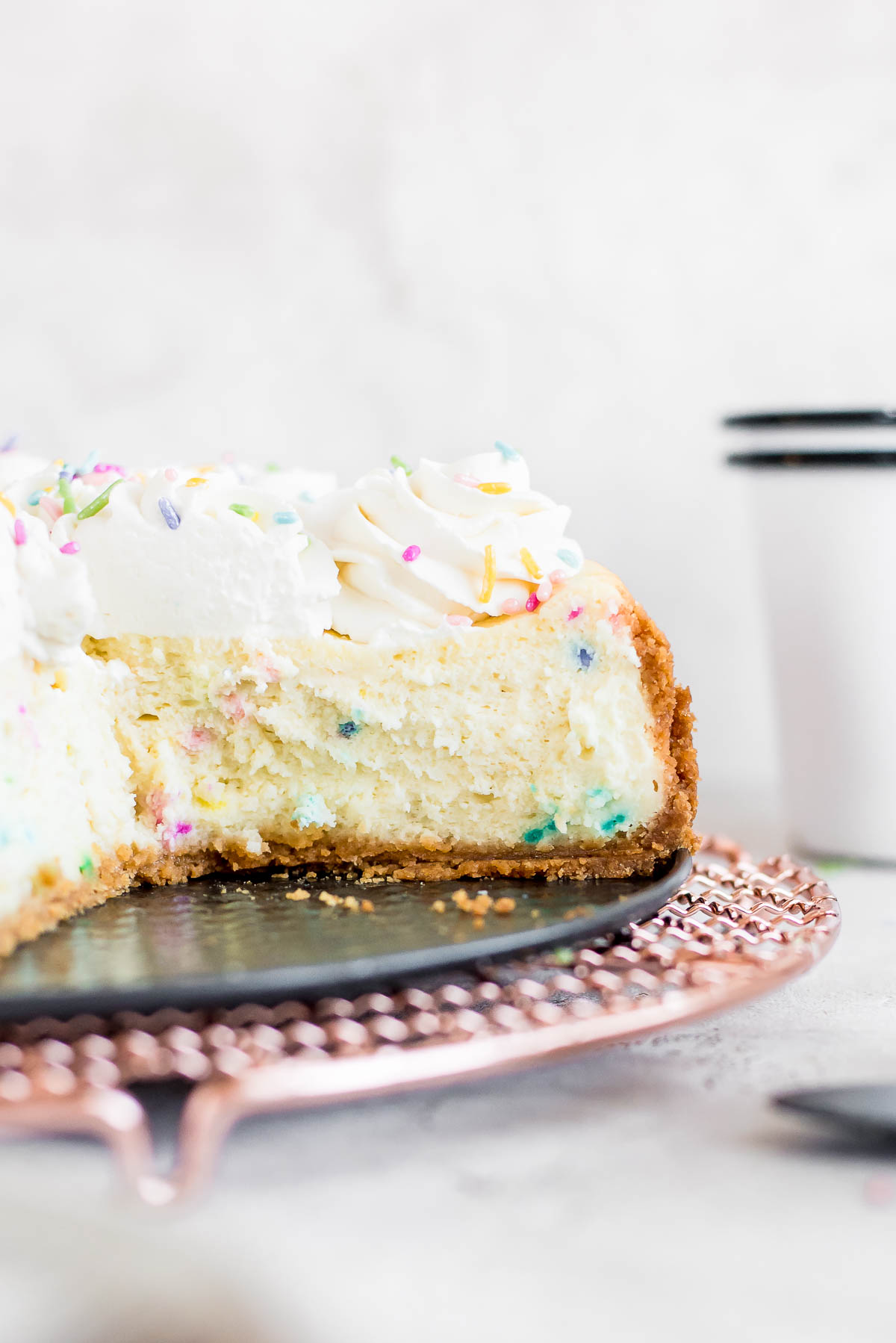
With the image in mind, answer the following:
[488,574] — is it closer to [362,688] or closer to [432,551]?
[432,551]

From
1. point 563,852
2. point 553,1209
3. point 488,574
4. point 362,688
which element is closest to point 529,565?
point 488,574

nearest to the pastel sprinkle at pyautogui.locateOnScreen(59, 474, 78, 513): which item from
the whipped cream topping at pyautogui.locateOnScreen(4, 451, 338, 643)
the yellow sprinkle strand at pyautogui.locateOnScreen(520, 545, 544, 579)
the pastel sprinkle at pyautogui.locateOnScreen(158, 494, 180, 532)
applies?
the whipped cream topping at pyautogui.locateOnScreen(4, 451, 338, 643)

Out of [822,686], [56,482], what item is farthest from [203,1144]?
[822,686]

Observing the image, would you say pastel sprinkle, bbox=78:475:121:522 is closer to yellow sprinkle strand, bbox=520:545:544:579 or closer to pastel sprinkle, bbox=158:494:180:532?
pastel sprinkle, bbox=158:494:180:532

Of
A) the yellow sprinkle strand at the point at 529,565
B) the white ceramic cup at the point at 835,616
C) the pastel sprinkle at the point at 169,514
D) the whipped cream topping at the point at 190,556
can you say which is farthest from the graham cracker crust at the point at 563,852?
the white ceramic cup at the point at 835,616

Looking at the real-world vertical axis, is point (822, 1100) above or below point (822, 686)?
below

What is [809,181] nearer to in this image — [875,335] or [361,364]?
[875,335]
